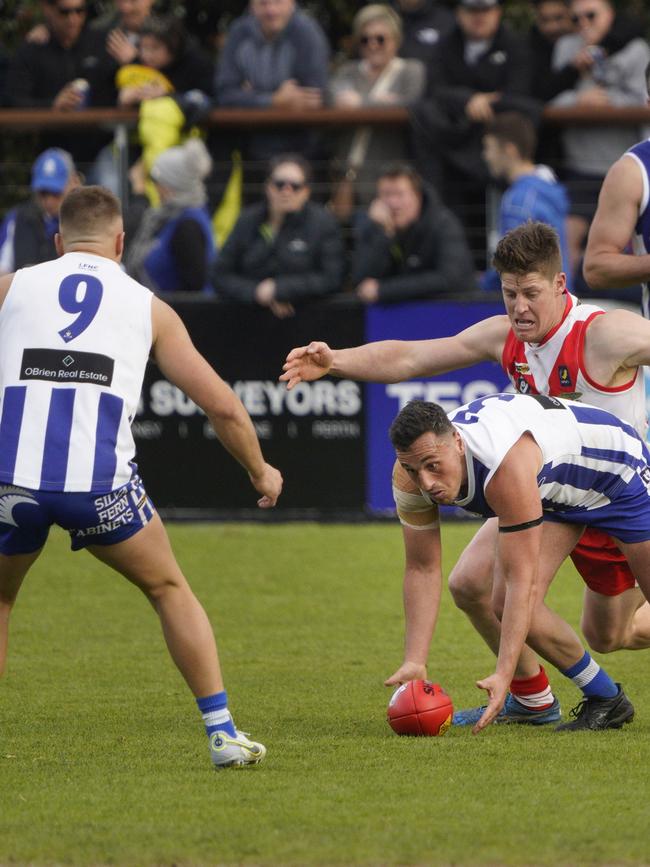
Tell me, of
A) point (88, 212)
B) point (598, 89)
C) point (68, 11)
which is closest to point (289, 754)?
point (88, 212)

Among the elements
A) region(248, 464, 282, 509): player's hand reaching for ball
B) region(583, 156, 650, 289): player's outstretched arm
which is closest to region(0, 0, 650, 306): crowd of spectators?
region(583, 156, 650, 289): player's outstretched arm

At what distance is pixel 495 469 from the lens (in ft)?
19.0

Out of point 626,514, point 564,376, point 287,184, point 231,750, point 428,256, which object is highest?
point 287,184

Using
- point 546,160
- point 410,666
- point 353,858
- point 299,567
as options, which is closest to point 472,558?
point 410,666

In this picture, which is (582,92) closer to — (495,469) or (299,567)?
(299,567)

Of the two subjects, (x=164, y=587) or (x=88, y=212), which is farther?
(x=88, y=212)

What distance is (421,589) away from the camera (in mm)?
6336

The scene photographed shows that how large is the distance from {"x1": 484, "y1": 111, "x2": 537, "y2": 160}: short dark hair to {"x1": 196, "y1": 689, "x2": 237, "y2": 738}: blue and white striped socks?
6.74m

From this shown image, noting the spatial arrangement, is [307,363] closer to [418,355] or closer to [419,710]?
[418,355]

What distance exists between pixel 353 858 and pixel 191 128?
363 inches

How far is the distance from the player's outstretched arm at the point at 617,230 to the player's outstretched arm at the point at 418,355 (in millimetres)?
586

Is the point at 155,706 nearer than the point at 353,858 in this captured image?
No

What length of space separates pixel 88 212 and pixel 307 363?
3.78 ft

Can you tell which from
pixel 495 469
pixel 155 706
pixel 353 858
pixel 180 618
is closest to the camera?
pixel 353 858
